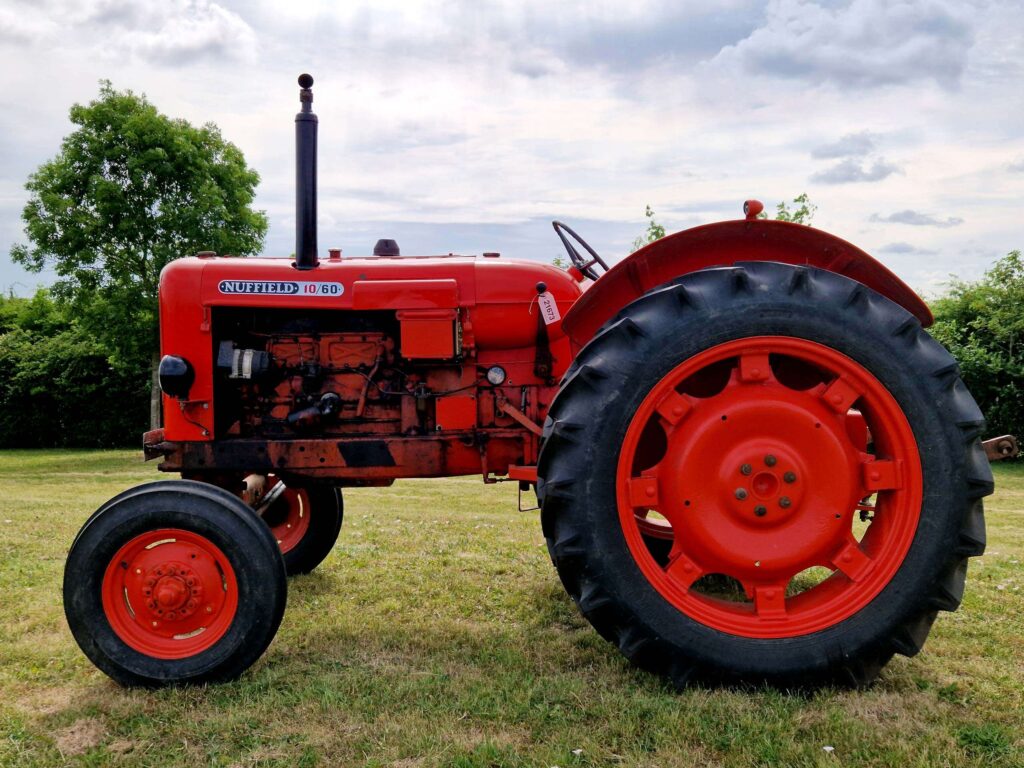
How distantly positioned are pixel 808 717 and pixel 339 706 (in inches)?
63.8

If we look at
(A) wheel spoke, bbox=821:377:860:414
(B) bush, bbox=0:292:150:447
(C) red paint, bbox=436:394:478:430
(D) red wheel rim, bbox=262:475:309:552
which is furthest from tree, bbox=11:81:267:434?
(A) wheel spoke, bbox=821:377:860:414

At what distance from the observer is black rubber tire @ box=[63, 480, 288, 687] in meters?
3.27

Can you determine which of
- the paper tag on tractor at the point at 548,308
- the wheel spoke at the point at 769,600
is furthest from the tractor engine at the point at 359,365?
the wheel spoke at the point at 769,600

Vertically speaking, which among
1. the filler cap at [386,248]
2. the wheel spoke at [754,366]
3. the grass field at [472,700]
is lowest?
the grass field at [472,700]

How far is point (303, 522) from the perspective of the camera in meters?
4.98

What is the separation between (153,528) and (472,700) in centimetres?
140

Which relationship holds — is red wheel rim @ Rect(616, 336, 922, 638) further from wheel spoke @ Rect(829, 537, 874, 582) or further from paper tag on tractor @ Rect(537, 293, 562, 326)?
paper tag on tractor @ Rect(537, 293, 562, 326)

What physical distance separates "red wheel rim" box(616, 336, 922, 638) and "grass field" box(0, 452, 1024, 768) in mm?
339

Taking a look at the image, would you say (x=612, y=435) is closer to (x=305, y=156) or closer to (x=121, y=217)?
(x=305, y=156)

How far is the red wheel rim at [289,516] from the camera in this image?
16.3ft

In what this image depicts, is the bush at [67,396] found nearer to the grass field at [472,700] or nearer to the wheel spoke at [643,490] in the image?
the grass field at [472,700]

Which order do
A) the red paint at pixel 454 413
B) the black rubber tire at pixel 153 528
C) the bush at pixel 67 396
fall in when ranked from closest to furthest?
the black rubber tire at pixel 153 528 < the red paint at pixel 454 413 < the bush at pixel 67 396

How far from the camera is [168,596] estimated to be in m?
3.29

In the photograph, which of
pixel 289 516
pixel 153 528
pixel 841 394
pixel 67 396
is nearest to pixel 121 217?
pixel 67 396
